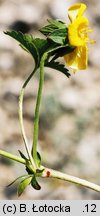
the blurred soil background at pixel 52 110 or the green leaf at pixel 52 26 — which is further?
the blurred soil background at pixel 52 110

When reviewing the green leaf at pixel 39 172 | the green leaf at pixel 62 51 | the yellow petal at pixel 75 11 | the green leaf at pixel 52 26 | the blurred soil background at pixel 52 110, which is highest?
the blurred soil background at pixel 52 110

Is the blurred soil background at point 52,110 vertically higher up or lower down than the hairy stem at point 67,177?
higher up

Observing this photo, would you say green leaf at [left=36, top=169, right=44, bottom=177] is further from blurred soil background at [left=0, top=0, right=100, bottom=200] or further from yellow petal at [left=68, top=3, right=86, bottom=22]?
blurred soil background at [left=0, top=0, right=100, bottom=200]

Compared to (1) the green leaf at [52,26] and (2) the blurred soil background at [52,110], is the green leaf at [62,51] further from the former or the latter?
(2) the blurred soil background at [52,110]

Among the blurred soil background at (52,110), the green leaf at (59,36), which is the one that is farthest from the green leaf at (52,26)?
the blurred soil background at (52,110)

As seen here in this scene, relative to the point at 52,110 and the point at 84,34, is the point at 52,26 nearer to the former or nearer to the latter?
the point at 84,34

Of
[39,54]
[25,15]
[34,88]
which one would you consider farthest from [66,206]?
[25,15]
